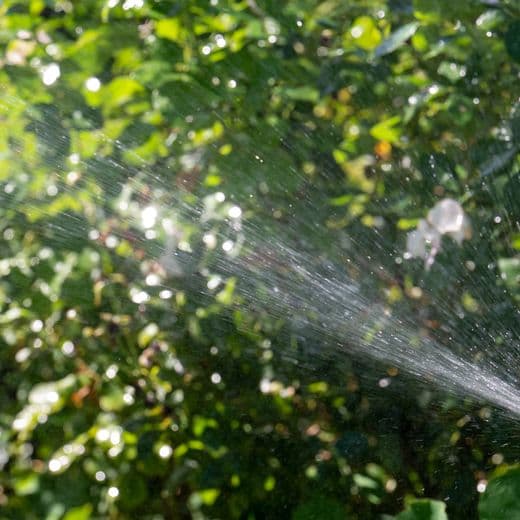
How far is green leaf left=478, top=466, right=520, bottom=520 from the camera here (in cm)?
94

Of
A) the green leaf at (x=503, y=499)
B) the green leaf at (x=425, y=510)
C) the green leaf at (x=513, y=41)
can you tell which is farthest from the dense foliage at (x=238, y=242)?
the green leaf at (x=503, y=499)

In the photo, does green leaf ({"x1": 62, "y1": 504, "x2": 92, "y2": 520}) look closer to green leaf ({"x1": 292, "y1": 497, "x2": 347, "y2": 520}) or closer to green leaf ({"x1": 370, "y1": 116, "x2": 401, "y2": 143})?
green leaf ({"x1": 292, "y1": 497, "x2": 347, "y2": 520})

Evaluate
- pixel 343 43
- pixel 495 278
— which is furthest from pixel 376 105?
pixel 495 278

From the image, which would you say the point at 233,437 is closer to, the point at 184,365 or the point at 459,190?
the point at 184,365

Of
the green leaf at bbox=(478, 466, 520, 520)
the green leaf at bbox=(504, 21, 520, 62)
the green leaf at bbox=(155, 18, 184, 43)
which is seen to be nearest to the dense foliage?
the green leaf at bbox=(155, 18, 184, 43)

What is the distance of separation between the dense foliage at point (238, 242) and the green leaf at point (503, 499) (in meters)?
0.79

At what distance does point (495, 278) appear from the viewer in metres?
1.78

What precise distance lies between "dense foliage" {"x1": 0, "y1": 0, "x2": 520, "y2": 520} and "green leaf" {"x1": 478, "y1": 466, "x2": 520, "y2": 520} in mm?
791

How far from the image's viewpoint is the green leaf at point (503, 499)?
944 millimetres

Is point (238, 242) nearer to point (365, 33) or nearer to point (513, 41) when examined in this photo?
point (365, 33)

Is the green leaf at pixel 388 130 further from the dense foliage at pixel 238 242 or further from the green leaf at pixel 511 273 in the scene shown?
the green leaf at pixel 511 273

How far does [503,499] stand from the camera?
950mm

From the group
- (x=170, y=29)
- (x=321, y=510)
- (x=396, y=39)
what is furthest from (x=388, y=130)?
(x=321, y=510)

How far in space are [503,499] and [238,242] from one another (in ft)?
3.74
